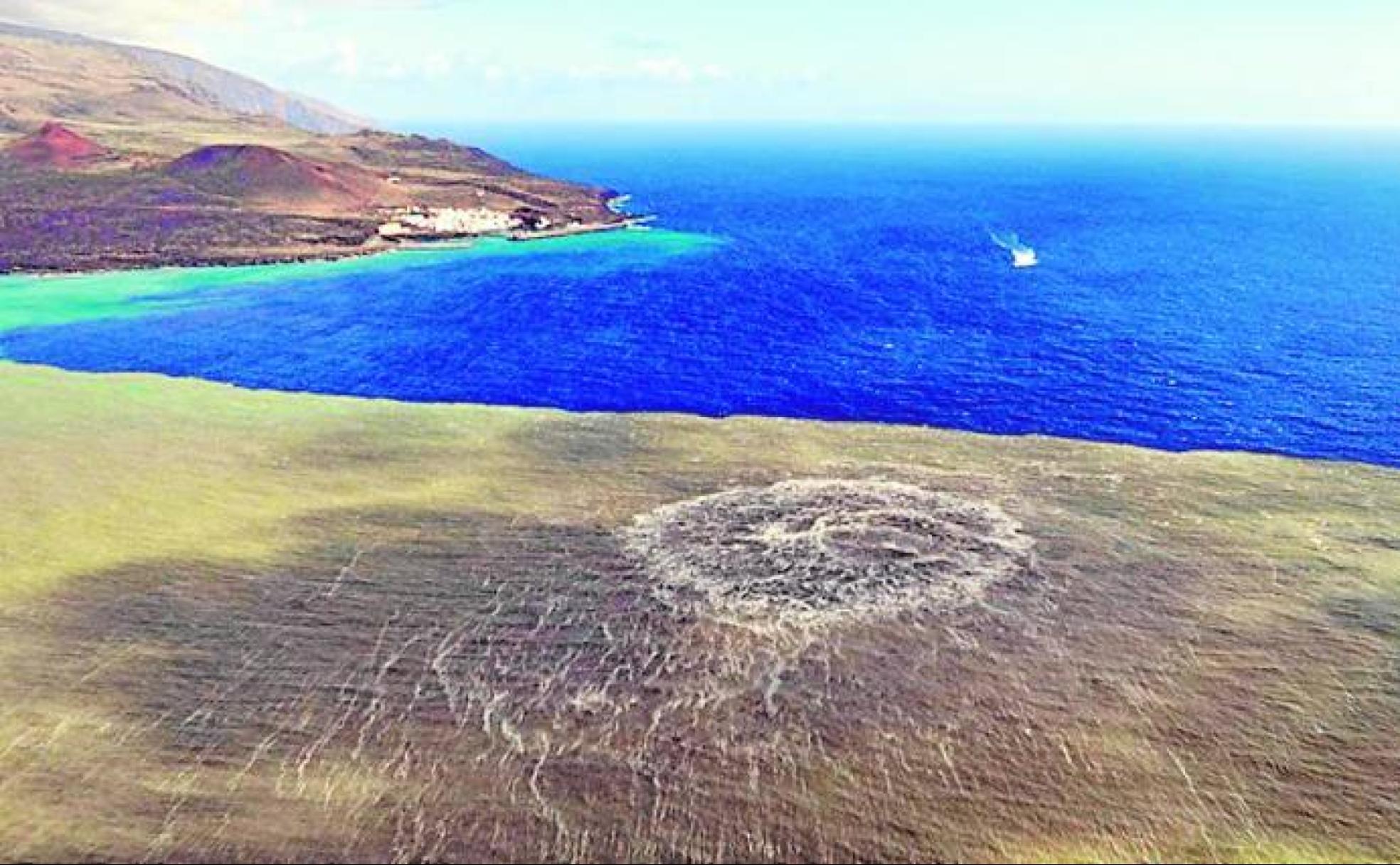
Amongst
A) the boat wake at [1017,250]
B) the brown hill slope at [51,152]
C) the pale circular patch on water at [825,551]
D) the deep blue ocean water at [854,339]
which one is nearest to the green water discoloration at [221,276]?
the deep blue ocean water at [854,339]

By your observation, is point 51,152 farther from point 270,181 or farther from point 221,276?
point 221,276

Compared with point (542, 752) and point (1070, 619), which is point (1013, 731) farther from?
point (542, 752)

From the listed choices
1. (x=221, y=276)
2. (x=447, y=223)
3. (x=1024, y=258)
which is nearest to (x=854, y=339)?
(x=1024, y=258)

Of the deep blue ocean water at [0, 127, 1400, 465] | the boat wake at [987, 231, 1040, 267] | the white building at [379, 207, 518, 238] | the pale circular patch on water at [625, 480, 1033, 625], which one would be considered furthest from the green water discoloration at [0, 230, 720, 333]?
the pale circular patch on water at [625, 480, 1033, 625]

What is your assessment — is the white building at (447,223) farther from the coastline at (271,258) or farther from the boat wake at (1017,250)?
the boat wake at (1017,250)

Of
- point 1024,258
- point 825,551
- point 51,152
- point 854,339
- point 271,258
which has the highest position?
point 51,152

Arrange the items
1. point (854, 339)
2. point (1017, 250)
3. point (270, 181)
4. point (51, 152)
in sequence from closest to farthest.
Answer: point (854, 339), point (1017, 250), point (270, 181), point (51, 152)

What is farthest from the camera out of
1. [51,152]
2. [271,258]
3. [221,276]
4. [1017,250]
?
[51,152]

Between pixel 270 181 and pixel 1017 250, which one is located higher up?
pixel 270 181

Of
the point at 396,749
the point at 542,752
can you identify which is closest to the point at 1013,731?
the point at 542,752
